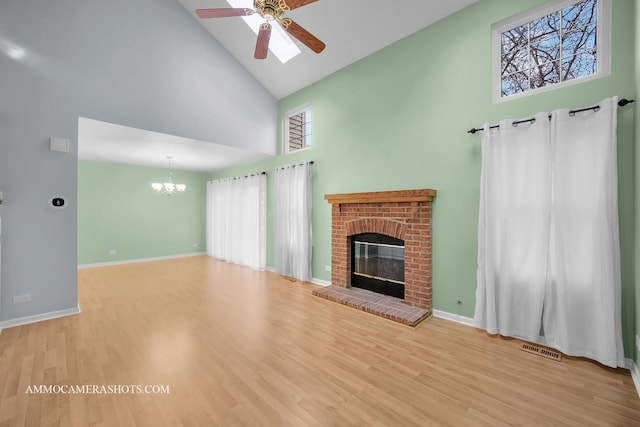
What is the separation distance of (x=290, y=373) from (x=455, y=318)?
2.20 m

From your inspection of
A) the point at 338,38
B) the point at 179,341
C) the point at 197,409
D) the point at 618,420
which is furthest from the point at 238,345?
the point at 338,38

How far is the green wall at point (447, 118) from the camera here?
2271 millimetres

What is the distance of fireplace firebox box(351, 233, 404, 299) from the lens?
12.5ft

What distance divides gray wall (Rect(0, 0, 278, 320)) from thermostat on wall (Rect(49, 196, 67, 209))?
0.06m

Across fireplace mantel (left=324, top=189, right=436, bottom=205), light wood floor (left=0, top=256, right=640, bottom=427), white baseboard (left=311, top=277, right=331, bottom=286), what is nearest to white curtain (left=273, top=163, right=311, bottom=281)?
white baseboard (left=311, top=277, right=331, bottom=286)

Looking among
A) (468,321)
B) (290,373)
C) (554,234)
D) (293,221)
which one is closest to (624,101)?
(554,234)

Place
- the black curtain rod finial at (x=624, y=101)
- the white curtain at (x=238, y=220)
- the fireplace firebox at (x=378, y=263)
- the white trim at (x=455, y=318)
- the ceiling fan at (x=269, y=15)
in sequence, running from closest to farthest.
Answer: the black curtain rod finial at (x=624, y=101)
the ceiling fan at (x=269, y=15)
the white trim at (x=455, y=318)
the fireplace firebox at (x=378, y=263)
the white curtain at (x=238, y=220)

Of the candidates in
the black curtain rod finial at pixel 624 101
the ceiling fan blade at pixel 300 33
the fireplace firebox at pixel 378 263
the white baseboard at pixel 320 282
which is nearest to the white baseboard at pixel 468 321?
the fireplace firebox at pixel 378 263

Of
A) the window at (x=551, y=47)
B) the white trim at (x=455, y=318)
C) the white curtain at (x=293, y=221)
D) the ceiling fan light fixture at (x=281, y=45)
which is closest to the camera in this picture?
the window at (x=551, y=47)

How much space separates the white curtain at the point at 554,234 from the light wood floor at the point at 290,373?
290mm

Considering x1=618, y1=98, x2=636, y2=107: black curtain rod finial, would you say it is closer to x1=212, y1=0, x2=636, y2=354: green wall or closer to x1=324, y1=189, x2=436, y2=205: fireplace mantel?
x1=212, y1=0, x2=636, y2=354: green wall

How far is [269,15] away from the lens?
241 centimetres

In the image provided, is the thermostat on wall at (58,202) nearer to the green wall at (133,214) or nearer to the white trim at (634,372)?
the green wall at (133,214)

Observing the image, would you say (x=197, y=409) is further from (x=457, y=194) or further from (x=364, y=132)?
(x=364, y=132)
